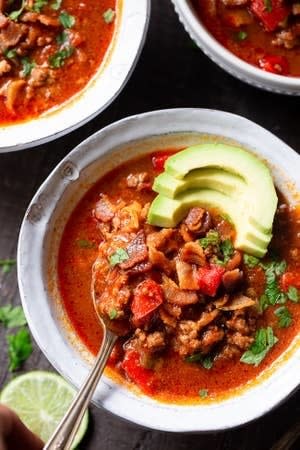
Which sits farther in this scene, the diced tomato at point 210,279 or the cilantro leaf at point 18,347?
the cilantro leaf at point 18,347

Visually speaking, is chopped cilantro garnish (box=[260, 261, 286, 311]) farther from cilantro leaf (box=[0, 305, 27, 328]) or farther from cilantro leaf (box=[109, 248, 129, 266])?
cilantro leaf (box=[0, 305, 27, 328])

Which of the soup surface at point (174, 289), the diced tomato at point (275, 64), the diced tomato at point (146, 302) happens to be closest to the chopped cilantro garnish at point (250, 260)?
the soup surface at point (174, 289)

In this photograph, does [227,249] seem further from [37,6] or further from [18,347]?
[37,6]

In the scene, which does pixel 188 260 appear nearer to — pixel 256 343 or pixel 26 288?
pixel 256 343

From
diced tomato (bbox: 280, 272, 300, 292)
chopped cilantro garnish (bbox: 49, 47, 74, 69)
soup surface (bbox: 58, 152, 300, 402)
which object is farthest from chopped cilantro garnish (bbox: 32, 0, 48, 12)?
diced tomato (bbox: 280, 272, 300, 292)

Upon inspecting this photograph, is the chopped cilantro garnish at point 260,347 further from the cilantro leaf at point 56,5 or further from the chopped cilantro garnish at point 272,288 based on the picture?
the cilantro leaf at point 56,5

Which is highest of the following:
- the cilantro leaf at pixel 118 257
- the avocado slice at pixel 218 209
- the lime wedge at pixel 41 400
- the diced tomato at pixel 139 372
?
the avocado slice at pixel 218 209

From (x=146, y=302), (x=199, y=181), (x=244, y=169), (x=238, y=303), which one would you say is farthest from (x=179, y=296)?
(x=244, y=169)

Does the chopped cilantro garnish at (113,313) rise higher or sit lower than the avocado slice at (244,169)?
lower
